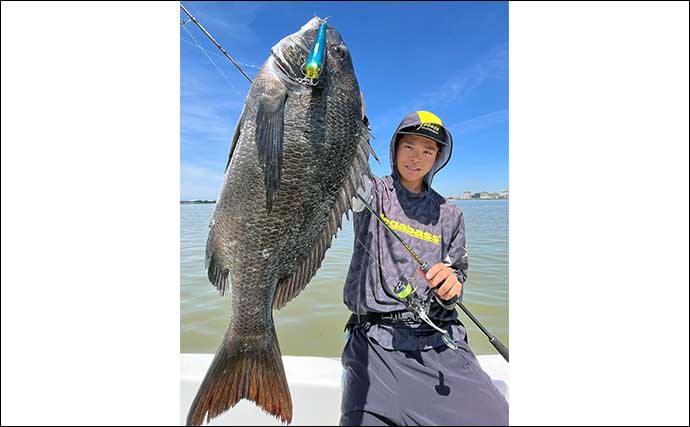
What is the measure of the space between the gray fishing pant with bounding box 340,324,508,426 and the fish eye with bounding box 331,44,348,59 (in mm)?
1456

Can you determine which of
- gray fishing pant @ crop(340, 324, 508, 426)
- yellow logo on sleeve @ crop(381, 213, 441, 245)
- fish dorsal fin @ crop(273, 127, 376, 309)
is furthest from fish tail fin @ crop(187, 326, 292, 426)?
yellow logo on sleeve @ crop(381, 213, 441, 245)

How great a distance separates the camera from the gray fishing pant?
1.76 meters

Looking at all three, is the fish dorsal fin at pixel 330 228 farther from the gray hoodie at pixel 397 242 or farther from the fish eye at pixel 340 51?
the gray hoodie at pixel 397 242

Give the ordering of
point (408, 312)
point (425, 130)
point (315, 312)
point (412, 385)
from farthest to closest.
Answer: point (315, 312)
point (425, 130)
point (408, 312)
point (412, 385)

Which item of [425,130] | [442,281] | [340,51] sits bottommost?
[442,281]

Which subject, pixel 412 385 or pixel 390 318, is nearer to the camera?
pixel 412 385

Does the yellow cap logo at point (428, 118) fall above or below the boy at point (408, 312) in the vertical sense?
above

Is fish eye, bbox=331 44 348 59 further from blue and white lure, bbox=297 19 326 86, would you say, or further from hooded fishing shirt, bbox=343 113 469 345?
hooded fishing shirt, bbox=343 113 469 345

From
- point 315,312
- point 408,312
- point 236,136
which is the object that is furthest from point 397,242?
point 315,312

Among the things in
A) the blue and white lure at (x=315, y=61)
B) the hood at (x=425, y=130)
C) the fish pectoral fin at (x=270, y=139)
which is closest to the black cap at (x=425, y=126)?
the hood at (x=425, y=130)

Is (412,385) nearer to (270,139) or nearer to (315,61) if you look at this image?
(270,139)

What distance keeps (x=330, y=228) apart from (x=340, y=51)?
2.31ft

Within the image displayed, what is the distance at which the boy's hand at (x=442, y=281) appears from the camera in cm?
189

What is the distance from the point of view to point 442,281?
1924 millimetres
